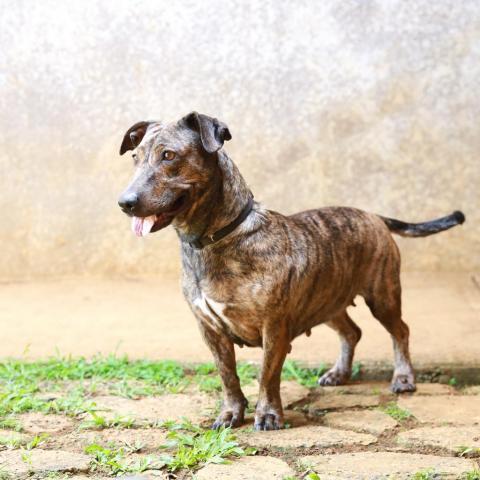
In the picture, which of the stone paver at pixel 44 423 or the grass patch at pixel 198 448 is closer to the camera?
the grass patch at pixel 198 448

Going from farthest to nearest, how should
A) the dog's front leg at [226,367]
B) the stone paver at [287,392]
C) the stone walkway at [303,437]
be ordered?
1. the stone paver at [287,392]
2. the dog's front leg at [226,367]
3. the stone walkway at [303,437]

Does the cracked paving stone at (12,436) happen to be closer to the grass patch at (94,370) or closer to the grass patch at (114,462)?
the grass patch at (114,462)

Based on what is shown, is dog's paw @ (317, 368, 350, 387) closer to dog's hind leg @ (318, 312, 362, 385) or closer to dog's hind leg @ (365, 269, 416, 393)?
dog's hind leg @ (318, 312, 362, 385)

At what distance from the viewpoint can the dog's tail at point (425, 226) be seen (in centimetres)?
574

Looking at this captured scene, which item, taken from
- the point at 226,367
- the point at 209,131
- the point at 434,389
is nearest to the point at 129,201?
the point at 209,131

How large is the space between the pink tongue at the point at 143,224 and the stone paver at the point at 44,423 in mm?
1149

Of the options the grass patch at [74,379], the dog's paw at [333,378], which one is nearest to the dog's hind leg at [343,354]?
the dog's paw at [333,378]

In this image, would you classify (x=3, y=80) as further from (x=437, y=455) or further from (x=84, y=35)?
(x=437, y=455)

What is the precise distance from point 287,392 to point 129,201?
5.93 ft

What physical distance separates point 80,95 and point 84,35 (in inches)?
22.3

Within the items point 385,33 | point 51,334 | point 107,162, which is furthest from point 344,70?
point 51,334

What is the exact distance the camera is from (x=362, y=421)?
191 inches

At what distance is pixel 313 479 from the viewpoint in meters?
3.88

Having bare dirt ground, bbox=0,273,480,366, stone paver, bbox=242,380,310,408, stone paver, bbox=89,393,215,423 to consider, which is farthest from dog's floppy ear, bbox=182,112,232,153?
bare dirt ground, bbox=0,273,480,366
